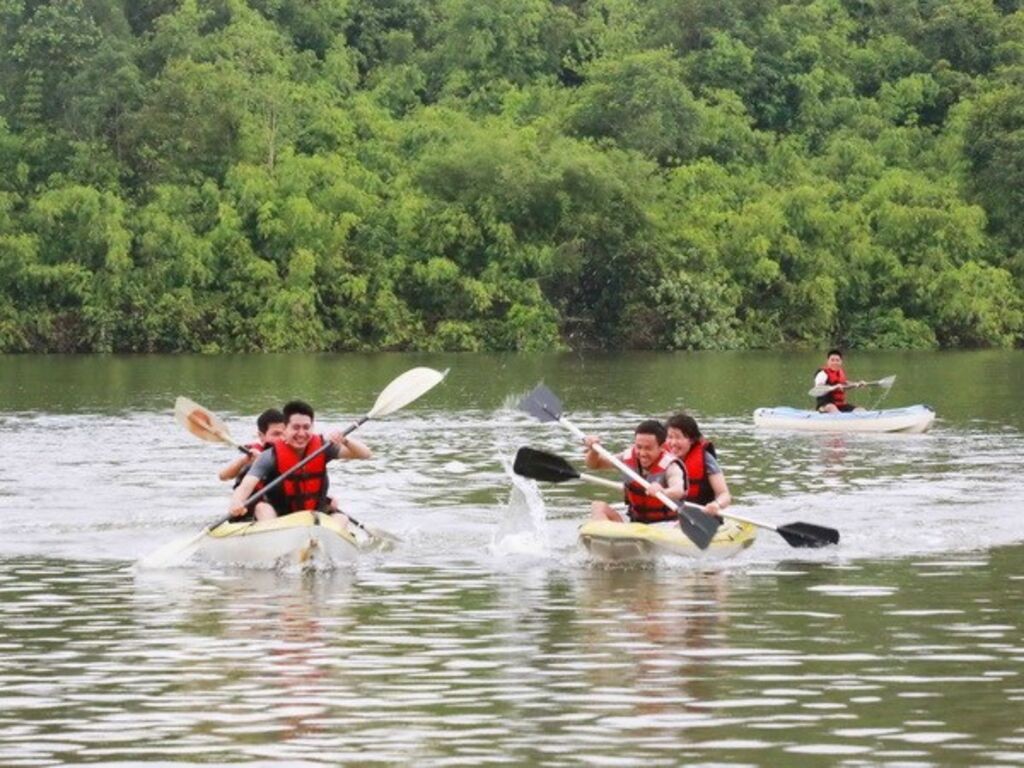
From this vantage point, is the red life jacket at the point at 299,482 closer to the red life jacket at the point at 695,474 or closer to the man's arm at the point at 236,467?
the man's arm at the point at 236,467

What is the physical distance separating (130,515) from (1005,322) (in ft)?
162

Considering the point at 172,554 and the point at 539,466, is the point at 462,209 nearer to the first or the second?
the point at 539,466

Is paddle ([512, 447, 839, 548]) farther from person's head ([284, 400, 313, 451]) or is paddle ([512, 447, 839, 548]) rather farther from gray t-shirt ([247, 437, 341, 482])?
person's head ([284, 400, 313, 451])

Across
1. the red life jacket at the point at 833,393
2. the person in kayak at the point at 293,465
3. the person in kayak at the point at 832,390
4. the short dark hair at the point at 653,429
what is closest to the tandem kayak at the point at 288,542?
the person in kayak at the point at 293,465

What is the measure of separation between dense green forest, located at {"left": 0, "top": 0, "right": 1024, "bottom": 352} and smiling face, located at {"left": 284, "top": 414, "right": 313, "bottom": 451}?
48.0 m

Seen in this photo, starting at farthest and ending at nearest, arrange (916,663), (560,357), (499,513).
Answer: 1. (560,357)
2. (499,513)
3. (916,663)

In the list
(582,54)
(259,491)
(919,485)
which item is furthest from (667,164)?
(259,491)

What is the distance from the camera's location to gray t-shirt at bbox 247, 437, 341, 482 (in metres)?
17.0

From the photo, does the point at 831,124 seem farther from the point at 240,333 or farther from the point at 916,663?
the point at 916,663

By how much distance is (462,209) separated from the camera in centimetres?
6844

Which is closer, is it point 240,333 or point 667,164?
point 240,333

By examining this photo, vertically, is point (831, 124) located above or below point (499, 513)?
above

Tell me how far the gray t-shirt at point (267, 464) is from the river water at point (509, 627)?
76 cm

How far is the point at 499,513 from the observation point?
20.5 m
